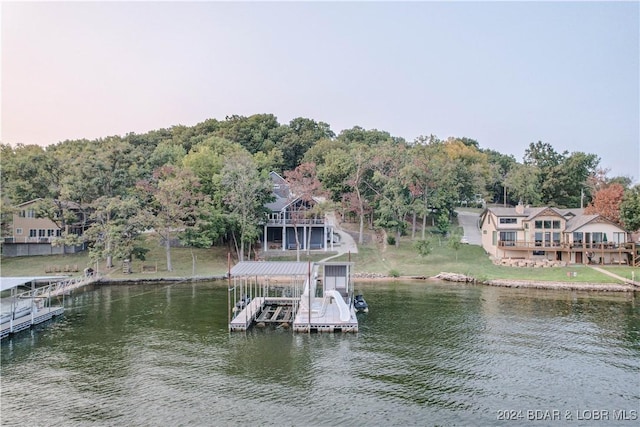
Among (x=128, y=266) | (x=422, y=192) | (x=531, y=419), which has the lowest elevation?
(x=531, y=419)

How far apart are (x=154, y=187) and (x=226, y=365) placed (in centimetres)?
3352

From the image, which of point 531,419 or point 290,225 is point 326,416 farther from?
point 290,225

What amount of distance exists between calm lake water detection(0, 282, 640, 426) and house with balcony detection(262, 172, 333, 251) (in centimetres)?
2297

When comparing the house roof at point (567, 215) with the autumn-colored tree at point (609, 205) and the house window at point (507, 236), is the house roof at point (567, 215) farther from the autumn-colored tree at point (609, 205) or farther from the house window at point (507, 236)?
the house window at point (507, 236)

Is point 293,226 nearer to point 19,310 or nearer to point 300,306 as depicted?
point 300,306

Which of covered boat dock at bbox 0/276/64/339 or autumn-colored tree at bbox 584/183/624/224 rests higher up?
autumn-colored tree at bbox 584/183/624/224

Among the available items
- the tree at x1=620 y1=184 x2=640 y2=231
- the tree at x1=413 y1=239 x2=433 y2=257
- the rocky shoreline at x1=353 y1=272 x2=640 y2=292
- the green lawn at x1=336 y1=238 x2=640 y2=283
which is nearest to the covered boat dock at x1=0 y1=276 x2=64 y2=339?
the rocky shoreline at x1=353 y1=272 x2=640 y2=292

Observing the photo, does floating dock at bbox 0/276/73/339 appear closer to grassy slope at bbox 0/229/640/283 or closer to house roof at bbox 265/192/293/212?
grassy slope at bbox 0/229/640/283

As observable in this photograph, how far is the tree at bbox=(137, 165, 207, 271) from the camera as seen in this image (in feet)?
152

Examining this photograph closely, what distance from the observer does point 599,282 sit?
40281mm

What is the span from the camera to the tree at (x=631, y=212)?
4519 centimetres

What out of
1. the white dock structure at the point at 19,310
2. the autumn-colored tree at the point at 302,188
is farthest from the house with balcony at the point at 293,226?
the white dock structure at the point at 19,310

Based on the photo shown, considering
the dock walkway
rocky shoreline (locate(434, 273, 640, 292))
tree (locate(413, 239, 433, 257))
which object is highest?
tree (locate(413, 239, 433, 257))

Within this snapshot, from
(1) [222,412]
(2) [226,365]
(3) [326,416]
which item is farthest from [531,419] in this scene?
(2) [226,365]
